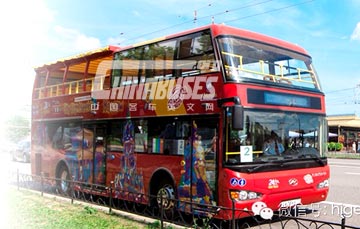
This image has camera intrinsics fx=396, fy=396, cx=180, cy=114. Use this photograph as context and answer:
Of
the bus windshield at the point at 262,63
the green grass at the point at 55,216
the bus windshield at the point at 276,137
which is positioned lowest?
the green grass at the point at 55,216

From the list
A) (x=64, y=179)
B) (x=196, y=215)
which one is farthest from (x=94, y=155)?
(x=196, y=215)

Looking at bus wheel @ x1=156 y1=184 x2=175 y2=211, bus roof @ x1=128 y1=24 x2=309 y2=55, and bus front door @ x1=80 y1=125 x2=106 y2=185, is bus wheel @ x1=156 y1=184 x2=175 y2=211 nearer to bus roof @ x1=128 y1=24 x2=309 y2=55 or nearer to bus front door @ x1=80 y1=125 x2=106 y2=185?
bus front door @ x1=80 y1=125 x2=106 y2=185

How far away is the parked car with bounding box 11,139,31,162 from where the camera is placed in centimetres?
2803

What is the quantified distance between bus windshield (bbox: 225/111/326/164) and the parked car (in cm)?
2394

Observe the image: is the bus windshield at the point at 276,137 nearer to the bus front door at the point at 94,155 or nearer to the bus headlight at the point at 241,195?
the bus headlight at the point at 241,195

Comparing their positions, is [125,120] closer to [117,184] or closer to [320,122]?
[117,184]

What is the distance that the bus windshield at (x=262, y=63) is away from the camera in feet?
23.9

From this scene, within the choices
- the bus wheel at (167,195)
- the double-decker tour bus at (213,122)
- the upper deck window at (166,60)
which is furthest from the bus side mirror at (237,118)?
the bus wheel at (167,195)

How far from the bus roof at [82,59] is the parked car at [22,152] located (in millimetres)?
15717

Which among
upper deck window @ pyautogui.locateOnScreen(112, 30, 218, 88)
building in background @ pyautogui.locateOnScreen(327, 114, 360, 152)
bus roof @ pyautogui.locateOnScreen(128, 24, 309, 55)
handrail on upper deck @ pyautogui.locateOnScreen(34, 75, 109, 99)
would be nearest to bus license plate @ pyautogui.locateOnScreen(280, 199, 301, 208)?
upper deck window @ pyautogui.locateOnScreen(112, 30, 218, 88)

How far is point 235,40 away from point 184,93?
146 cm

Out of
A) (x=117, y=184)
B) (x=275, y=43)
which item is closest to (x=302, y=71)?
(x=275, y=43)

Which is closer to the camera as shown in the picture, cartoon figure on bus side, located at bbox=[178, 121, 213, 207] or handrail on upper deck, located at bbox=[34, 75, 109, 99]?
cartoon figure on bus side, located at bbox=[178, 121, 213, 207]

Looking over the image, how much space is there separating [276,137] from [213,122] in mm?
1271
